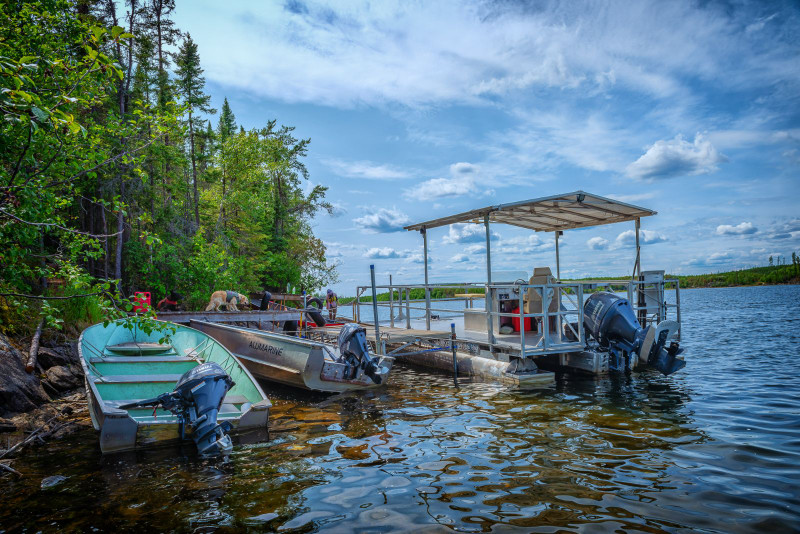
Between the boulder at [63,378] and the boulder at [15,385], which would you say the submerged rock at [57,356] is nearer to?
the boulder at [63,378]

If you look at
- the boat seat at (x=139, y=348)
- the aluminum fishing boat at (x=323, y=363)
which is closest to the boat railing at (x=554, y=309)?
the aluminum fishing boat at (x=323, y=363)

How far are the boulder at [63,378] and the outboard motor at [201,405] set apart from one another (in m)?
4.09

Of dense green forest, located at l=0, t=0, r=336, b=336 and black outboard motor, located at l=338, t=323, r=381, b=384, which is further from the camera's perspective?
black outboard motor, located at l=338, t=323, r=381, b=384

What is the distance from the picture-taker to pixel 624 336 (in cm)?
1051

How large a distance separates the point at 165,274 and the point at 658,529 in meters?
21.5

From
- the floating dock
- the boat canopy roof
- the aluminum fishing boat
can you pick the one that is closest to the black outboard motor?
the aluminum fishing boat

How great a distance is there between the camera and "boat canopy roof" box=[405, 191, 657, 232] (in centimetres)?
1098

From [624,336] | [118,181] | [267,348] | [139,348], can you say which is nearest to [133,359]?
[139,348]

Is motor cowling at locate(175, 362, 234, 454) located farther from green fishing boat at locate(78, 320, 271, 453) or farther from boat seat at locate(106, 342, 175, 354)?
boat seat at locate(106, 342, 175, 354)

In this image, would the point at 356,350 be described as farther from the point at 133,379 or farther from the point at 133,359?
the point at 133,359

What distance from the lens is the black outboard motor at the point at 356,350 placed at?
9641mm

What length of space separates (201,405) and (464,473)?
11.2 ft

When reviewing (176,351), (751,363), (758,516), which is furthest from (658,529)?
(751,363)

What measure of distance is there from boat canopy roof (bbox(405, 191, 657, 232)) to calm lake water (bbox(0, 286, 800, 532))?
4299 millimetres
